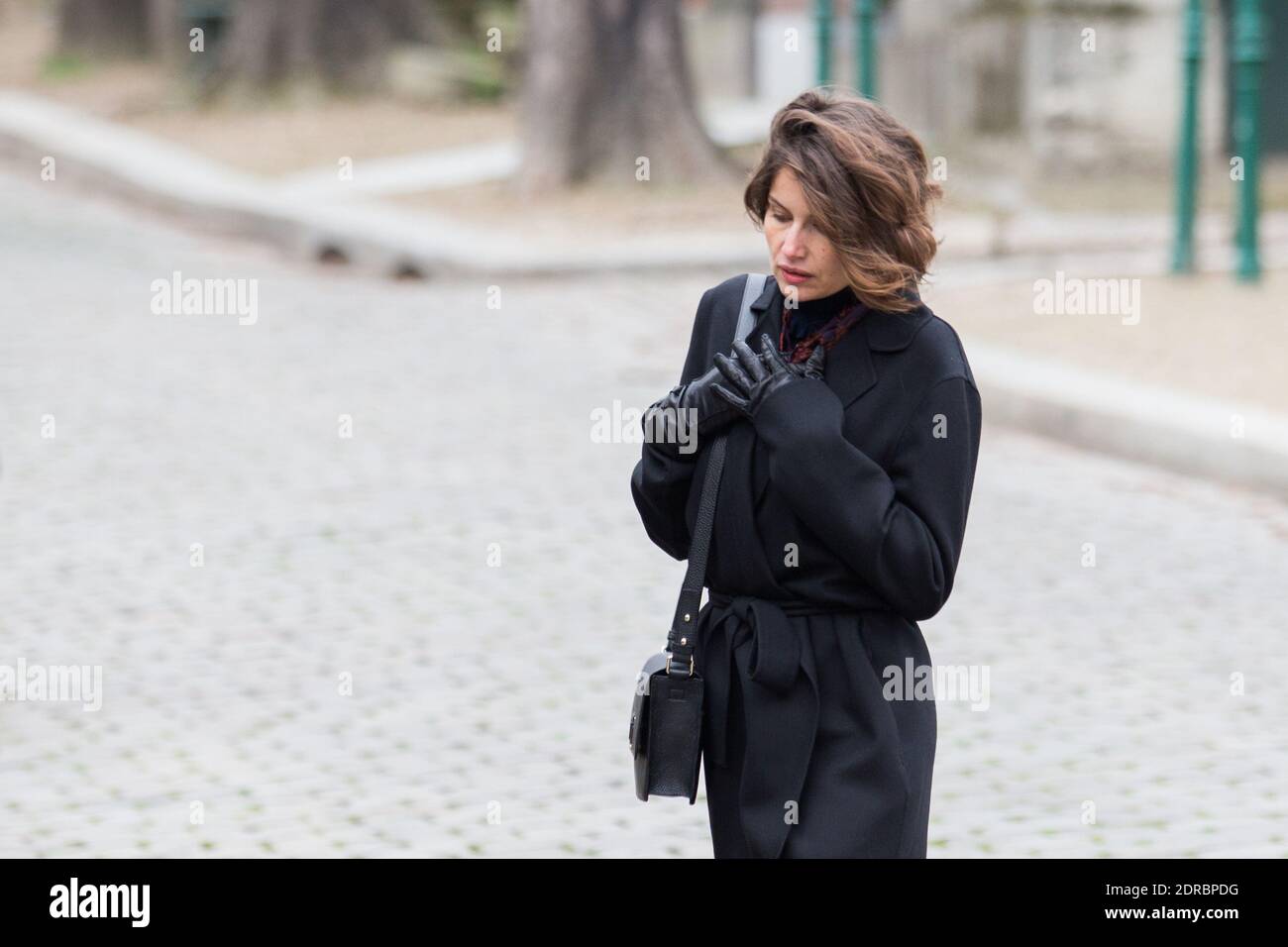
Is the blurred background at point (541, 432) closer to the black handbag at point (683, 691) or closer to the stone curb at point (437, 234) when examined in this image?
the stone curb at point (437, 234)

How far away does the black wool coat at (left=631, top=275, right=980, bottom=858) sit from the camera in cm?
317

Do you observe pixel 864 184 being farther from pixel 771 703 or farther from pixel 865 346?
pixel 771 703

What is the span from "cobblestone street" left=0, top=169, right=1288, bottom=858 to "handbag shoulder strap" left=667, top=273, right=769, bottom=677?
202 centimetres

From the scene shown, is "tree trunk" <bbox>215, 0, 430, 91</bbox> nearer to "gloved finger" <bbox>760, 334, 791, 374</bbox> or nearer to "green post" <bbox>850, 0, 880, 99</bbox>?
"green post" <bbox>850, 0, 880, 99</bbox>

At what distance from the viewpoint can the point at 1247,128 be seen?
13094mm

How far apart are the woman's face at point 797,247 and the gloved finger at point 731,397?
0.60ft

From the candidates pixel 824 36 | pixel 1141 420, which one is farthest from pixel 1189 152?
pixel 1141 420

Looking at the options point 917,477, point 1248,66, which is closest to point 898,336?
point 917,477

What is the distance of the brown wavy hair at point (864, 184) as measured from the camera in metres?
3.12

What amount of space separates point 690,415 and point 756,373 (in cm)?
13

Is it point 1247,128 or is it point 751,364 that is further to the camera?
point 1247,128

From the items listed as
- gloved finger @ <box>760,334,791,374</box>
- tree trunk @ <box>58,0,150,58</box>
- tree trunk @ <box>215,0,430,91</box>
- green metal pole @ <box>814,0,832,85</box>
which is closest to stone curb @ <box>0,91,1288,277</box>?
green metal pole @ <box>814,0,832,85</box>

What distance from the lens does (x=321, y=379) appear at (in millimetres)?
11453

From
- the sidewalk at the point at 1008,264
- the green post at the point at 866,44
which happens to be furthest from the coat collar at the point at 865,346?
the green post at the point at 866,44
